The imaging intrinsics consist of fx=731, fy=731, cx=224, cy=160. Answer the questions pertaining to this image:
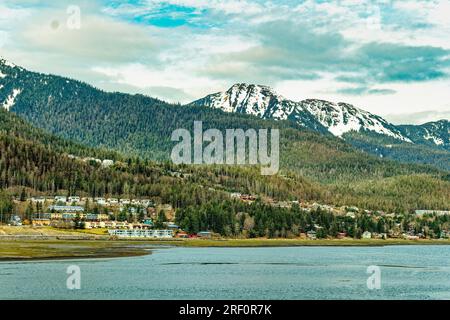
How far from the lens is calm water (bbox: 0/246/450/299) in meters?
89.2

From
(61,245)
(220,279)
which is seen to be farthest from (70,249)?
(220,279)

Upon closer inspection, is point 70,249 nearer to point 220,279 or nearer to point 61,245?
point 61,245

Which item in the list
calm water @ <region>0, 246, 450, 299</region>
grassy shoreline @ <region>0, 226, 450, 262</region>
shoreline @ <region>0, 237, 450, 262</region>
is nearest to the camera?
calm water @ <region>0, 246, 450, 299</region>

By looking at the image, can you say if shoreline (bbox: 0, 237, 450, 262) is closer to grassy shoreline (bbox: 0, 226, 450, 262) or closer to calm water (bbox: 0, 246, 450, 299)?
grassy shoreline (bbox: 0, 226, 450, 262)

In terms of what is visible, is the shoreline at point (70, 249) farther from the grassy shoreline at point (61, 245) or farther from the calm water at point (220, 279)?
the calm water at point (220, 279)

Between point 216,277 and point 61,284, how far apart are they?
79.9 ft

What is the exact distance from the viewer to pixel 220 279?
106438 mm

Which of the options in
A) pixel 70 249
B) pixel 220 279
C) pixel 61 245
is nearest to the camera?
pixel 220 279

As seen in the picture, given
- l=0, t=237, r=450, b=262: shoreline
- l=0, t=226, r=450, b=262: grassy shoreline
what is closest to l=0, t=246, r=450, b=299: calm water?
l=0, t=237, r=450, b=262: shoreline

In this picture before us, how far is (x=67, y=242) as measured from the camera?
177m

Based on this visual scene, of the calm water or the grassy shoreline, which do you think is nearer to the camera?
A: the calm water
